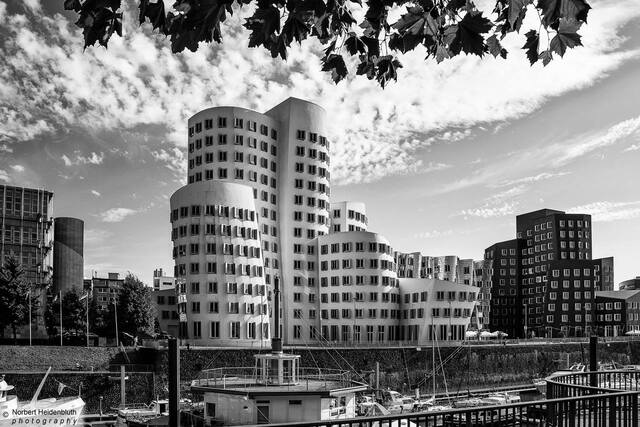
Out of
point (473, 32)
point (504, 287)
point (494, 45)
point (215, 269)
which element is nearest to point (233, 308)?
point (215, 269)

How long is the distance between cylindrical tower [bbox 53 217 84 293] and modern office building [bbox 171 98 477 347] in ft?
228

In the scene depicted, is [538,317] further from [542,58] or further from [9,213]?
[542,58]

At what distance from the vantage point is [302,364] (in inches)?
3009

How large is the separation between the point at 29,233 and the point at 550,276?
344 ft

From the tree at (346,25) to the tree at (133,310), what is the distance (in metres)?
77.8

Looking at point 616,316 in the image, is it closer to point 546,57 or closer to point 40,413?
point 40,413

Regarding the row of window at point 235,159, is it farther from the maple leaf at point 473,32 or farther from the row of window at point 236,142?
the maple leaf at point 473,32

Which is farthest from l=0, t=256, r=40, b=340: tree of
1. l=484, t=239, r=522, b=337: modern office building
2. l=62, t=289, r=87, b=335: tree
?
l=484, t=239, r=522, b=337: modern office building

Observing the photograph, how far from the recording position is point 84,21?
22.6 ft

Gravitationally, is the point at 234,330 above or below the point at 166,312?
below

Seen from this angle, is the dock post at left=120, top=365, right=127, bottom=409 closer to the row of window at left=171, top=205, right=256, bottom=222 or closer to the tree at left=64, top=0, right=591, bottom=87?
the row of window at left=171, top=205, right=256, bottom=222

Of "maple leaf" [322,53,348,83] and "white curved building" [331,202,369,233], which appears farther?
"white curved building" [331,202,369,233]

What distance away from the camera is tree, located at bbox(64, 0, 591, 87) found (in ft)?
20.1

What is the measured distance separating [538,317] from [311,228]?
6799 centimetres
